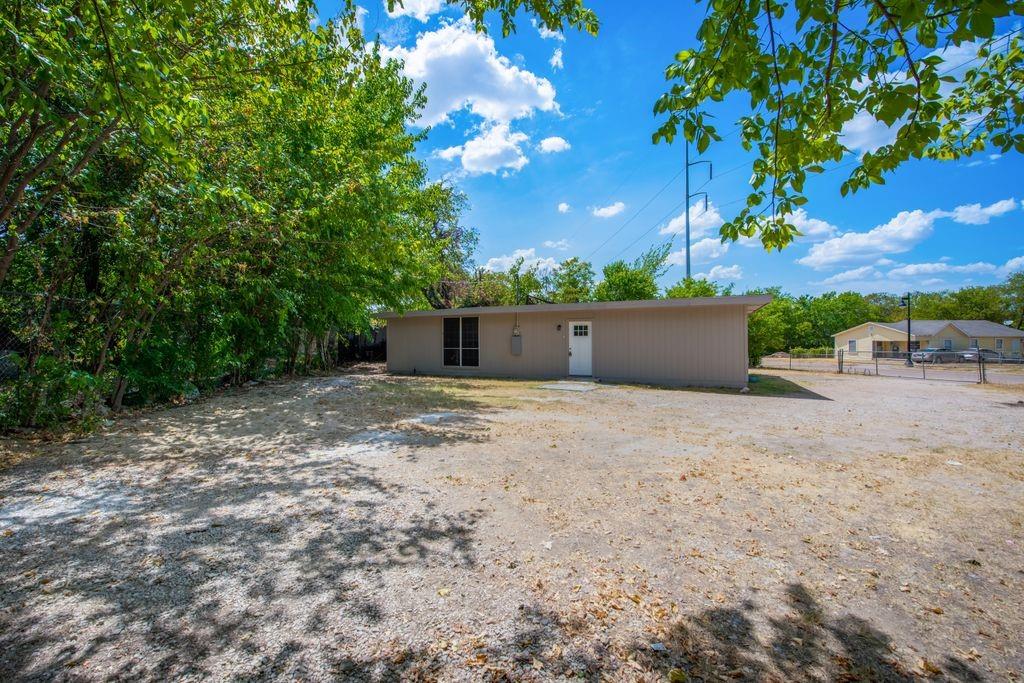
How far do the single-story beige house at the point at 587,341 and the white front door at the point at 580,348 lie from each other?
3 cm

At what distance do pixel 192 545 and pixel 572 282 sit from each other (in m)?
23.7

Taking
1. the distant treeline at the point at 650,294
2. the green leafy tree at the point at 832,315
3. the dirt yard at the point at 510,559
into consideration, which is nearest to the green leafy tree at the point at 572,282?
the distant treeline at the point at 650,294

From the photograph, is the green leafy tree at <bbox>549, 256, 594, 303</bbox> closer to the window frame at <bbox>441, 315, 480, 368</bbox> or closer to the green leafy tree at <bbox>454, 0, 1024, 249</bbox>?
the window frame at <bbox>441, 315, 480, 368</bbox>

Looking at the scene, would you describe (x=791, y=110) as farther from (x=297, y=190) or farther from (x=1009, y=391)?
(x=1009, y=391)

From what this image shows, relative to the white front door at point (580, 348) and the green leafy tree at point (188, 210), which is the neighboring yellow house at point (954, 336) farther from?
the green leafy tree at point (188, 210)

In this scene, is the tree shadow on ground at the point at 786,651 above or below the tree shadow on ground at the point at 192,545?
below

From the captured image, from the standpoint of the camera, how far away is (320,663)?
156cm

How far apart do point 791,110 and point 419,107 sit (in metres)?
12.1

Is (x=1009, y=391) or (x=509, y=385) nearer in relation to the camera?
(x=1009, y=391)

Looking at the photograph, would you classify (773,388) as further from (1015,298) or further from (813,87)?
(1015,298)

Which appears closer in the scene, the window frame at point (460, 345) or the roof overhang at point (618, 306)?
the roof overhang at point (618, 306)

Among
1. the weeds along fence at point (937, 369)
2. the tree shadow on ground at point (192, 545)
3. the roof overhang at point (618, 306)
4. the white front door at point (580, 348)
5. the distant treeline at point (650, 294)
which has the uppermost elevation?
the distant treeline at point (650, 294)

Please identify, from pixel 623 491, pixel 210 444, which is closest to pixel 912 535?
pixel 623 491

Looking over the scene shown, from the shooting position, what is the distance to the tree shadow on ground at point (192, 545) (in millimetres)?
1687
